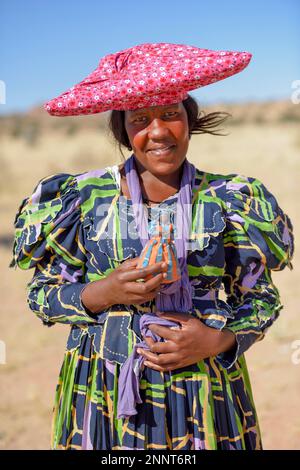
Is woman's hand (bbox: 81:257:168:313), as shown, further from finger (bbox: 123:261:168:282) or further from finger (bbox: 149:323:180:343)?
finger (bbox: 149:323:180:343)

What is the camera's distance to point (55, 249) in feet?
A: 7.09

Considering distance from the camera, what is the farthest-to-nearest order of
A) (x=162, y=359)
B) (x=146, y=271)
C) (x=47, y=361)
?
(x=47, y=361) → (x=162, y=359) → (x=146, y=271)

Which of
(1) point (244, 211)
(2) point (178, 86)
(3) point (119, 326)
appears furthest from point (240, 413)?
(2) point (178, 86)

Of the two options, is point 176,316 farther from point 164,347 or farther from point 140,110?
point 140,110

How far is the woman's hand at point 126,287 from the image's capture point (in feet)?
6.16

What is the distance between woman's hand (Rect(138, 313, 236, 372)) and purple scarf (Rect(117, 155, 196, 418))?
0.08ft

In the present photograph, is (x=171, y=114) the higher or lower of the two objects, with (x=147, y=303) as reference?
higher

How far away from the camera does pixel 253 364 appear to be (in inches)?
222

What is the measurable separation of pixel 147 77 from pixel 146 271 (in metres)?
0.59

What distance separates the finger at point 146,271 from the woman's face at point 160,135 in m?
0.37

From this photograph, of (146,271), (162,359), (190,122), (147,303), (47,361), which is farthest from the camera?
Result: (47,361)

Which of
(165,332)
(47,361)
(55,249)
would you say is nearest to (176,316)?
(165,332)
